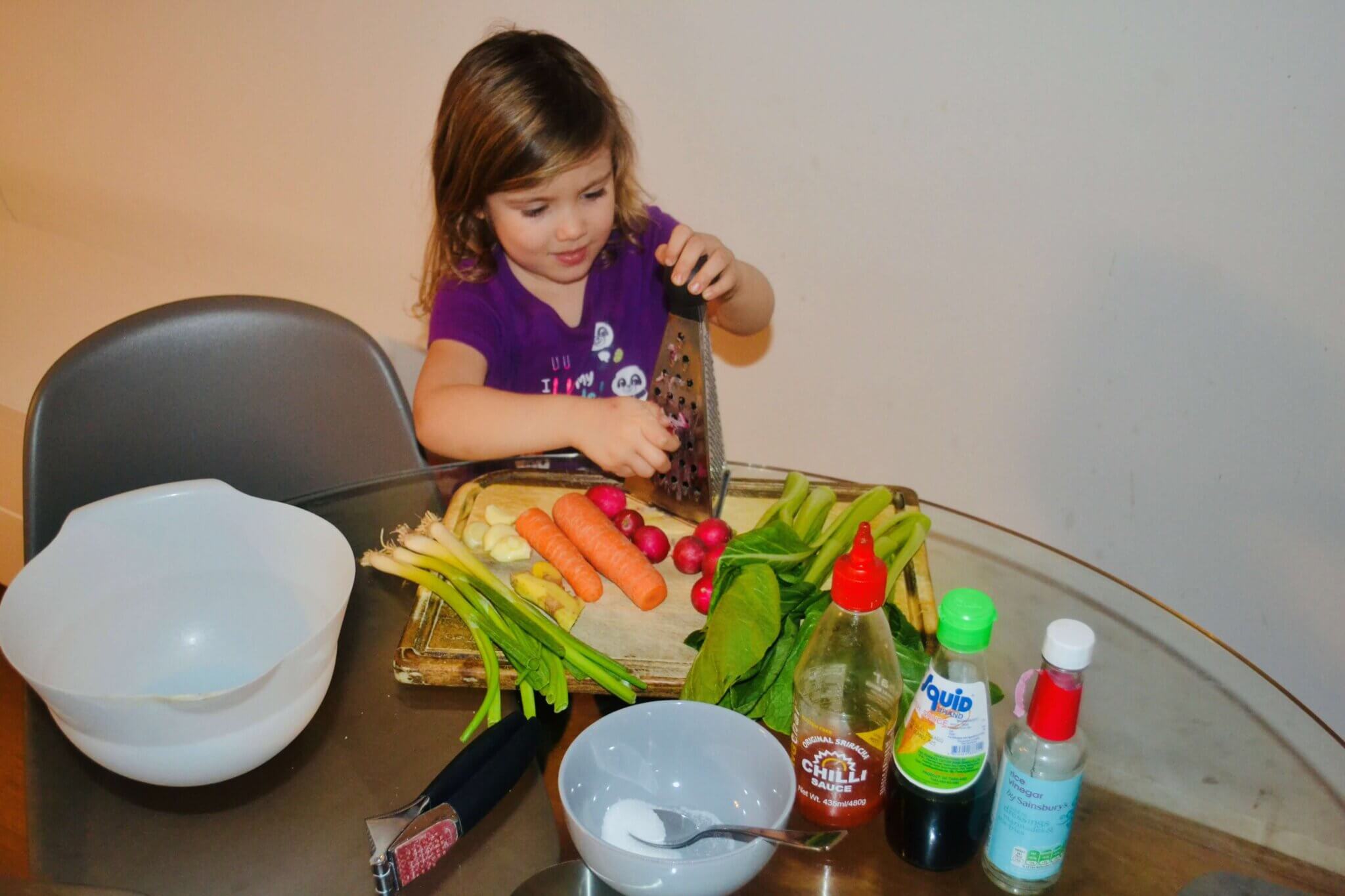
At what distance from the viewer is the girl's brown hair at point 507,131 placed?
53.9 inches

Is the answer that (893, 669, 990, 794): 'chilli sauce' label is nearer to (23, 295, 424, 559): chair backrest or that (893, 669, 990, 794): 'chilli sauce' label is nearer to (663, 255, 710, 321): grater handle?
(663, 255, 710, 321): grater handle

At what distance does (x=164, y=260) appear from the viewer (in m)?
2.68

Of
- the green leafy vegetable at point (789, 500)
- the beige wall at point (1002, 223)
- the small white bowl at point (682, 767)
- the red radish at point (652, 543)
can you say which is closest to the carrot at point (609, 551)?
the red radish at point (652, 543)

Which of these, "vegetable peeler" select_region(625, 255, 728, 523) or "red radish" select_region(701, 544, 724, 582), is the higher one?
"vegetable peeler" select_region(625, 255, 728, 523)

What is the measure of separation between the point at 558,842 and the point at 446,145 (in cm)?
98

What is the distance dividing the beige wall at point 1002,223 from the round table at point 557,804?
524mm

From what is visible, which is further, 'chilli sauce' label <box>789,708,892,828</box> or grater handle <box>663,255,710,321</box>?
grater handle <box>663,255,710,321</box>

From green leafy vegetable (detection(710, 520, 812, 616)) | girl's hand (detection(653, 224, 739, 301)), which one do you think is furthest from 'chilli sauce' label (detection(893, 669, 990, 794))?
girl's hand (detection(653, 224, 739, 301))

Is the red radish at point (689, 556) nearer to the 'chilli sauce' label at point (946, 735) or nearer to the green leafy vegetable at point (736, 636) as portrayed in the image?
the green leafy vegetable at point (736, 636)

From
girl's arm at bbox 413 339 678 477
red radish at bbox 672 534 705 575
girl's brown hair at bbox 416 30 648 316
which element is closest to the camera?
red radish at bbox 672 534 705 575

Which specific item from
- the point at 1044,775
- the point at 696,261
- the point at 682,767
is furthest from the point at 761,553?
the point at 696,261

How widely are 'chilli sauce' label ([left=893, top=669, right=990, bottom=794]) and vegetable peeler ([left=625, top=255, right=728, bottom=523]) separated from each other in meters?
0.47

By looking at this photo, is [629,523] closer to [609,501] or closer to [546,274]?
[609,501]

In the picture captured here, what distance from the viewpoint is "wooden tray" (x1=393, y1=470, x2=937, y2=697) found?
Answer: 1.02 meters
